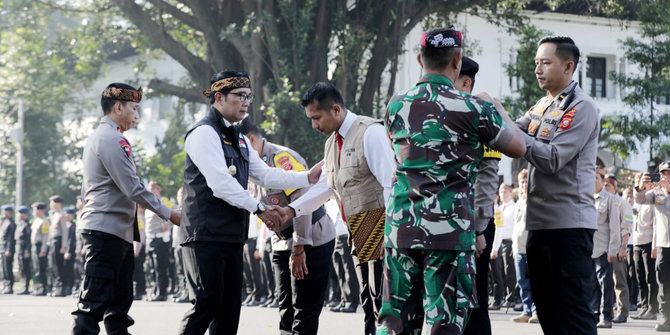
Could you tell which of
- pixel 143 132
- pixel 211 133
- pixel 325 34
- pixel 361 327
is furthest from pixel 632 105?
pixel 143 132

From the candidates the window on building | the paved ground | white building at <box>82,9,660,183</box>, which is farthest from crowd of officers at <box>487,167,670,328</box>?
the window on building

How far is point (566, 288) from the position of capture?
17.9ft

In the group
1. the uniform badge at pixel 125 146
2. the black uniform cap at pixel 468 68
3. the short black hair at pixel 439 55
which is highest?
the black uniform cap at pixel 468 68

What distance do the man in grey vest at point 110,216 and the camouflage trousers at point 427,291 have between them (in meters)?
2.88

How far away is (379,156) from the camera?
6.29 meters

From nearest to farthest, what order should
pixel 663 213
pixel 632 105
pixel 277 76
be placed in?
pixel 663 213, pixel 277 76, pixel 632 105

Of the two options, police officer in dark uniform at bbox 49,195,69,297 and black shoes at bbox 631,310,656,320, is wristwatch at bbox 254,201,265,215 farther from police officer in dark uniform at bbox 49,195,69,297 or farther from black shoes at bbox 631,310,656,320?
police officer in dark uniform at bbox 49,195,69,297

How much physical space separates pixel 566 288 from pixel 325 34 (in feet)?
53.8

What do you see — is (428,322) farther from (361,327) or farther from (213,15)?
(213,15)

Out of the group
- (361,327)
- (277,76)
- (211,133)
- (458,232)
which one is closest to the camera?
(458,232)

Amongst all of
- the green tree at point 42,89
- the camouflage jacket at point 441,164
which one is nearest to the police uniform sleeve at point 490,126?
the camouflage jacket at point 441,164

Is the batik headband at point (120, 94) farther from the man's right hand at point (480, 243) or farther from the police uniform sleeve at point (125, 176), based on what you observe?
the man's right hand at point (480, 243)

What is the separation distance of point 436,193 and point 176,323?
27.9ft

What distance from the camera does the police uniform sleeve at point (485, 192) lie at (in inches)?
242
